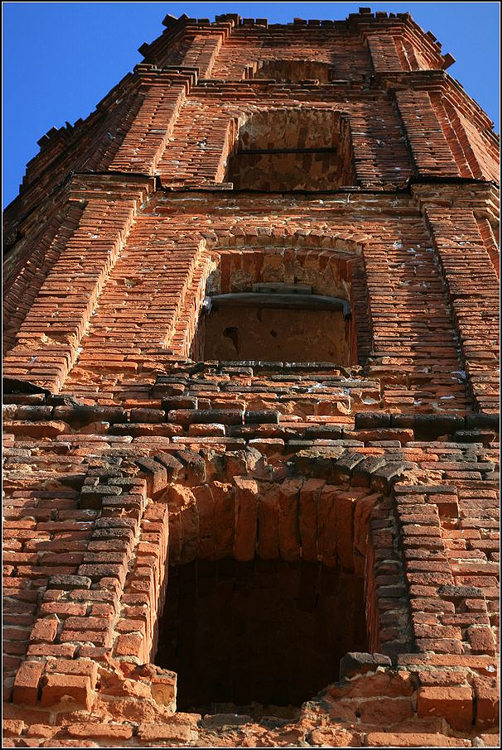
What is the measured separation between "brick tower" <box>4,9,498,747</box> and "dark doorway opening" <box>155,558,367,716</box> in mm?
18

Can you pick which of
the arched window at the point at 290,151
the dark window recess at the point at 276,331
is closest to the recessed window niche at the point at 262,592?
the dark window recess at the point at 276,331

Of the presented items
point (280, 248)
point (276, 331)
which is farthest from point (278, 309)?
point (280, 248)

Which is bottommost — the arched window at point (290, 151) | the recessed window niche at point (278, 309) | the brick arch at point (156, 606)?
the brick arch at point (156, 606)

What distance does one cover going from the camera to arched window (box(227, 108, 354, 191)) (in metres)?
13.6

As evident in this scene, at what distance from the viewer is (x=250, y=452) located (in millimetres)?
5824

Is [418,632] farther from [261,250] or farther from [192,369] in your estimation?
[261,250]

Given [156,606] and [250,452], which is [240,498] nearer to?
[250,452]

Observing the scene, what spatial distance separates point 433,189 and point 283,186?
4588mm

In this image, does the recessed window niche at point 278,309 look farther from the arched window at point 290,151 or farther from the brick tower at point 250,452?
the arched window at point 290,151

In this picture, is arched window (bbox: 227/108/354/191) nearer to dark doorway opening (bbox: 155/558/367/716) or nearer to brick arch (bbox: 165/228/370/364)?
brick arch (bbox: 165/228/370/364)

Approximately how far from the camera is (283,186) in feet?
46.6

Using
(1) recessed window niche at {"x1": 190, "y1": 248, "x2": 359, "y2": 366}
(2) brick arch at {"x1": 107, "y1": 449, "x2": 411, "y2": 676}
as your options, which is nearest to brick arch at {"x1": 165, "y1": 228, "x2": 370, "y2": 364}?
(1) recessed window niche at {"x1": 190, "y1": 248, "x2": 359, "y2": 366}

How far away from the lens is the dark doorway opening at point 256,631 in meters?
5.83

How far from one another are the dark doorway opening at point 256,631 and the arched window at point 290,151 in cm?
832
